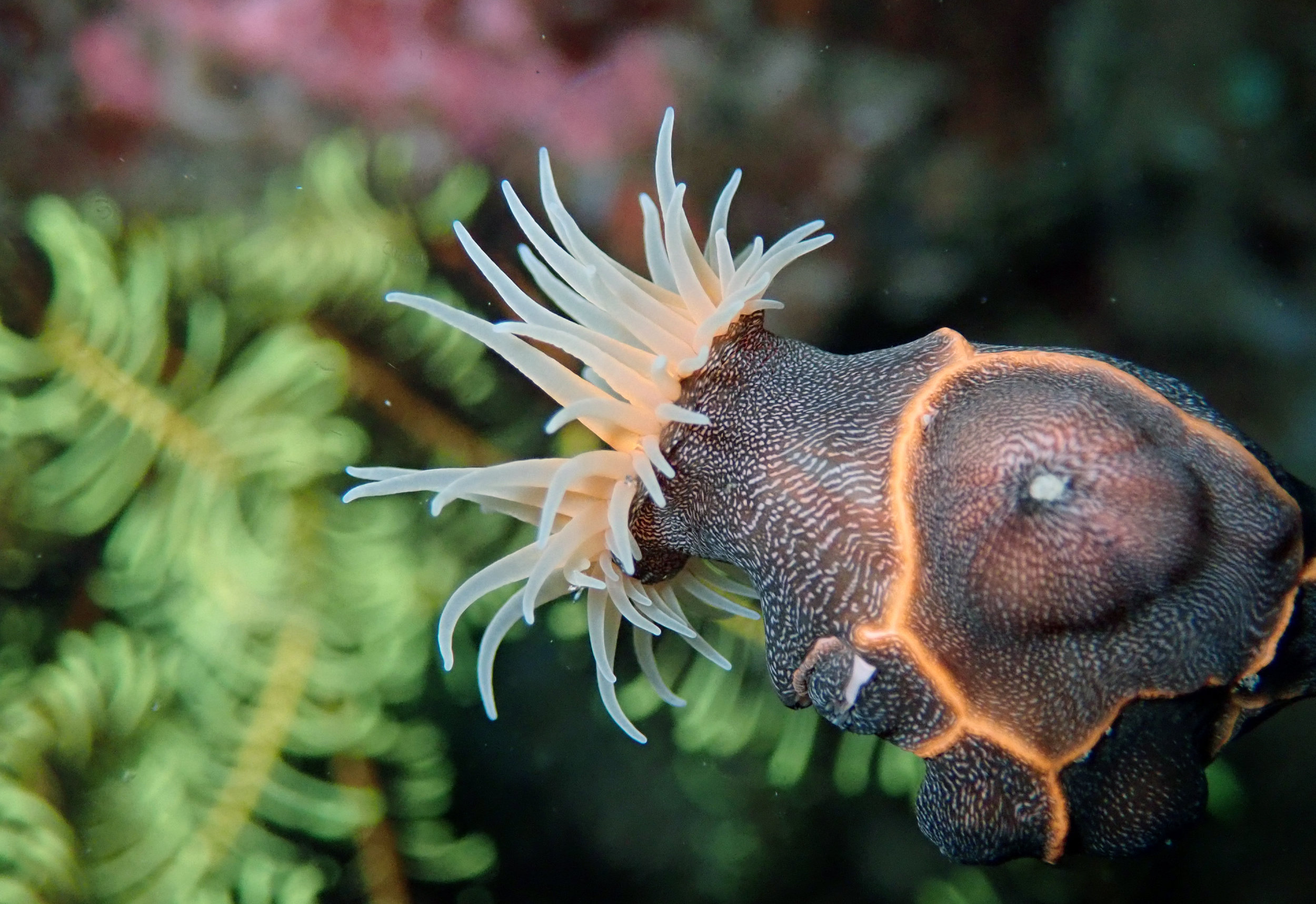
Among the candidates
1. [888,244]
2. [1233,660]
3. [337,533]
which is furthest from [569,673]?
[1233,660]

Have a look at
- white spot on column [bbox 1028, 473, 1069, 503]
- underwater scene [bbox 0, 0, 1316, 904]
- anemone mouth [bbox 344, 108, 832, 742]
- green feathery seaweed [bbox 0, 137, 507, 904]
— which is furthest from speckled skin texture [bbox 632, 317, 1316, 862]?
green feathery seaweed [bbox 0, 137, 507, 904]

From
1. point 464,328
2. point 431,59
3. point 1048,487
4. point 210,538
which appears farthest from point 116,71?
point 1048,487

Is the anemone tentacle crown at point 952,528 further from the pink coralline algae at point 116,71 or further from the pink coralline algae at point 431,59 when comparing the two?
the pink coralline algae at point 116,71

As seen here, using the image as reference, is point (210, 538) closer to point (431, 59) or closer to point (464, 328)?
point (464, 328)

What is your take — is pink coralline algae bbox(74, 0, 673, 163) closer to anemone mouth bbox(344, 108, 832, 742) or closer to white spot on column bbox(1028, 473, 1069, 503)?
anemone mouth bbox(344, 108, 832, 742)

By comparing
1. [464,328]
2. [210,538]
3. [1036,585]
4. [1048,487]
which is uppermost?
[464,328]

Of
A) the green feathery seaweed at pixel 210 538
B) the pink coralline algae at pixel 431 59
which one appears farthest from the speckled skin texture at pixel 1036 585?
the green feathery seaweed at pixel 210 538
